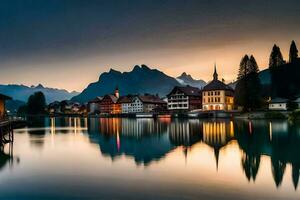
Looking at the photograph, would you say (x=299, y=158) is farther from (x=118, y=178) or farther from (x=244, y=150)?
(x=118, y=178)

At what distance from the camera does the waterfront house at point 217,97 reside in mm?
121150

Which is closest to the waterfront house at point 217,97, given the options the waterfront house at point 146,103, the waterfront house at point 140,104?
the waterfront house at point 140,104

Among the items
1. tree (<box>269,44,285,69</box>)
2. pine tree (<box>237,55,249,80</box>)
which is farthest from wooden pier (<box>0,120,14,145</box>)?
tree (<box>269,44,285,69</box>)

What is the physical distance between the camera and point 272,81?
124875 millimetres

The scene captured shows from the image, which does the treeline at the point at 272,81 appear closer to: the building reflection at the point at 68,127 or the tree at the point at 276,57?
the tree at the point at 276,57

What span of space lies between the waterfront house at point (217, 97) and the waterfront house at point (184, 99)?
35.6 ft

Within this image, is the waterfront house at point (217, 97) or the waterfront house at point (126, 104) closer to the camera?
the waterfront house at point (217, 97)

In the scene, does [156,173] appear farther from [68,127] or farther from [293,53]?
[293,53]

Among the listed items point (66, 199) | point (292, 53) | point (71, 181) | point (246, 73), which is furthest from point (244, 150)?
point (292, 53)

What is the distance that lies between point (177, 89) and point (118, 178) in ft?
392

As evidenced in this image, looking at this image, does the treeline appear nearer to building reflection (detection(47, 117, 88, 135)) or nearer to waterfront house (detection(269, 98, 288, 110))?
waterfront house (detection(269, 98, 288, 110))

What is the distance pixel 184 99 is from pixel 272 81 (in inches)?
1364

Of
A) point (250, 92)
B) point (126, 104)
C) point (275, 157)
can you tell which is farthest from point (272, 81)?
point (275, 157)

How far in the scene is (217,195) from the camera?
1573cm
